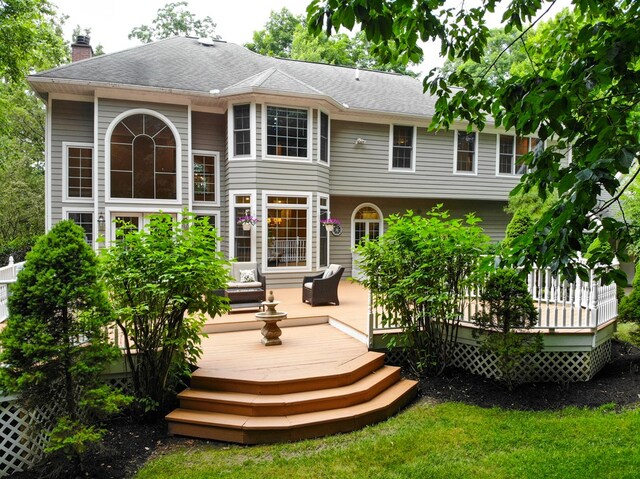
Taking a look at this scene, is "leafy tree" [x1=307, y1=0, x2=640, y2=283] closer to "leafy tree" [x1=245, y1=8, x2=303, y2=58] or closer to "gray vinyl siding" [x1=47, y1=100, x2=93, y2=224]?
"gray vinyl siding" [x1=47, y1=100, x2=93, y2=224]

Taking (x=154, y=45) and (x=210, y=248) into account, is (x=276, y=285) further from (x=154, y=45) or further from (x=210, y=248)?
(x=154, y=45)

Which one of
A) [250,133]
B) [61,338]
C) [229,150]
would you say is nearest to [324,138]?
[250,133]

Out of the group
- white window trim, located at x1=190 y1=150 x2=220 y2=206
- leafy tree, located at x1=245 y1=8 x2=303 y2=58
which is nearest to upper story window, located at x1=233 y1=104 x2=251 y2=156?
white window trim, located at x1=190 y1=150 x2=220 y2=206

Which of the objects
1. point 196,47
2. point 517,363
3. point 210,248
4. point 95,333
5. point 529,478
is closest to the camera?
point 529,478

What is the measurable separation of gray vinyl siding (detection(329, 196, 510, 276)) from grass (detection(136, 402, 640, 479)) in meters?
7.86

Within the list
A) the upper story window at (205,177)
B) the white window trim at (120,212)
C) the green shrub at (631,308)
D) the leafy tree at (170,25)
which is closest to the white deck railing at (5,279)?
the white window trim at (120,212)

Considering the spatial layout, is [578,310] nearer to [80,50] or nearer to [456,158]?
[456,158]

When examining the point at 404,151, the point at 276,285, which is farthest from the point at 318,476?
the point at 404,151

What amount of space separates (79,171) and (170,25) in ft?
75.7

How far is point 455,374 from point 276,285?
19.5 feet

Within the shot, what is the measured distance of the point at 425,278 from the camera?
5562 millimetres

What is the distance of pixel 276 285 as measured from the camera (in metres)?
11.0

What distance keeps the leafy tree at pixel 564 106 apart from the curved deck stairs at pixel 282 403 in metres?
2.88

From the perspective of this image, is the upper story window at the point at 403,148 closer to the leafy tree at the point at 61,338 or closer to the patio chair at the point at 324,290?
the patio chair at the point at 324,290
